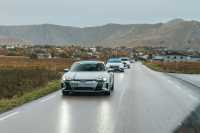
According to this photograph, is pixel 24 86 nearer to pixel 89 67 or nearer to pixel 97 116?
pixel 89 67

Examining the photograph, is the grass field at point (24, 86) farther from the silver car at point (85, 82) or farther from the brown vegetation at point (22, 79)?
the silver car at point (85, 82)

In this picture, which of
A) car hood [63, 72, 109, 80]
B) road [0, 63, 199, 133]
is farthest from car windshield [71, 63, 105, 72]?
road [0, 63, 199, 133]

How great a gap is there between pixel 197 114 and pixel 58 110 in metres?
4.10

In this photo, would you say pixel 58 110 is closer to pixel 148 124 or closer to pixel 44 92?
pixel 148 124

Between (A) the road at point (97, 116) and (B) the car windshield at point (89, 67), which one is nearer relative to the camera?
(A) the road at point (97, 116)

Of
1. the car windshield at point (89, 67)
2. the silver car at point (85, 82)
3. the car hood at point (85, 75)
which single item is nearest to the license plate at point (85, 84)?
the silver car at point (85, 82)

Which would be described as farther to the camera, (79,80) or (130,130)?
(79,80)

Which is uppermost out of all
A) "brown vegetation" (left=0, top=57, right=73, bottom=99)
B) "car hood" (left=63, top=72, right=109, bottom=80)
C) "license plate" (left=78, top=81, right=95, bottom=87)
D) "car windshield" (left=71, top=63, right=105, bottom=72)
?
"car windshield" (left=71, top=63, right=105, bottom=72)

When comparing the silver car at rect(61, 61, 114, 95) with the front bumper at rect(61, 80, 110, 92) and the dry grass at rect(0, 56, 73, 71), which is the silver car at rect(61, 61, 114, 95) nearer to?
the front bumper at rect(61, 80, 110, 92)

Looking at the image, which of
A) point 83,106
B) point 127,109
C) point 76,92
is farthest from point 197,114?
point 76,92

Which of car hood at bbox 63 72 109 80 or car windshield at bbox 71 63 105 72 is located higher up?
car windshield at bbox 71 63 105 72

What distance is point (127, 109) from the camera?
14.7 metres

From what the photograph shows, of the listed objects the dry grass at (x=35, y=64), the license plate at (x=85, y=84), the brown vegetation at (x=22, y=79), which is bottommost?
the dry grass at (x=35, y=64)

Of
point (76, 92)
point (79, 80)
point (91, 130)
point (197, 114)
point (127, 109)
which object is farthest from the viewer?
point (76, 92)
